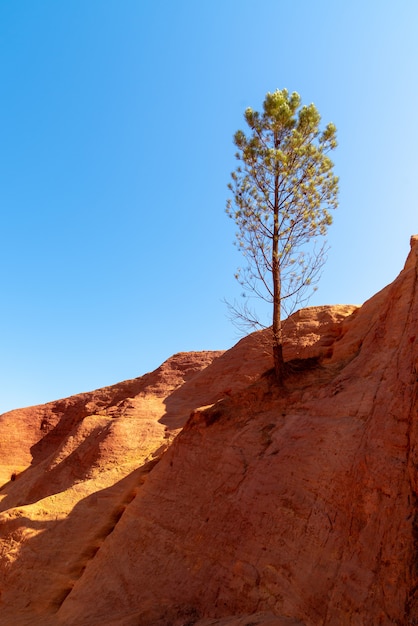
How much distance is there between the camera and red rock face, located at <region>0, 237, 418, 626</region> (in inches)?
242

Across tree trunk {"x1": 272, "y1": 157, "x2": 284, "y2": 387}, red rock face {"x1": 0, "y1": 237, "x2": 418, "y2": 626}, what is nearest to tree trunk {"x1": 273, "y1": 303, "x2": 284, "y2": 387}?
tree trunk {"x1": 272, "y1": 157, "x2": 284, "y2": 387}

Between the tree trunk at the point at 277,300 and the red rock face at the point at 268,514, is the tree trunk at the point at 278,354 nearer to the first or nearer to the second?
the tree trunk at the point at 277,300

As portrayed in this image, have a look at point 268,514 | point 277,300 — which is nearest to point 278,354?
point 277,300

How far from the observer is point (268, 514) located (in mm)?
8008

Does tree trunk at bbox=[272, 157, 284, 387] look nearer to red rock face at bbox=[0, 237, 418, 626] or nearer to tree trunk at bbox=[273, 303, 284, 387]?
tree trunk at bbox=[273, 303, 284, 387]

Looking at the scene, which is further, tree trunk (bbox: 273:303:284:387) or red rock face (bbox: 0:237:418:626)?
tree trunk (bbox: 273:303:284:387)

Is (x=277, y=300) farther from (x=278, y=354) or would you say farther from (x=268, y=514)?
(x=268, y=514)

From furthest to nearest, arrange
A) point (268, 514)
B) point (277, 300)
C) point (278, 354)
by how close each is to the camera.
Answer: point (277, 300)
point (278, 354)
point (268, 514)

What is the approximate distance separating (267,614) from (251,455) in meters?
3.52

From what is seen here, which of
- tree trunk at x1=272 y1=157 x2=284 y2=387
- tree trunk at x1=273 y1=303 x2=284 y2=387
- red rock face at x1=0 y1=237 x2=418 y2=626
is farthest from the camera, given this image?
tree trunk at x1=272 y1=157 x2=284 y2=387

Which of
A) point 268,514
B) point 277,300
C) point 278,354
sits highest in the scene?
point 277,300

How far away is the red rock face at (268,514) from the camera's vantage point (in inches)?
242

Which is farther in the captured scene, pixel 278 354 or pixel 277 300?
pixel 277 300

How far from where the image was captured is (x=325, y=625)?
5.74m
